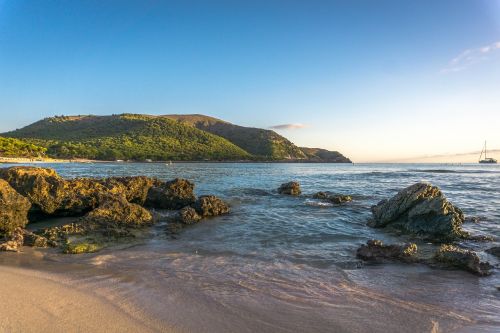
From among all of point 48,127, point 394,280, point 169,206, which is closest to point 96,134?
point 48,127

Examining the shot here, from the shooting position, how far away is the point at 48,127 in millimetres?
197375

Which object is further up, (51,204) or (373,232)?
(51,204)

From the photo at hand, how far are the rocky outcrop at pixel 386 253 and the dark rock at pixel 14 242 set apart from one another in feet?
29.2

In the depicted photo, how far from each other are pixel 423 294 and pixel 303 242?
442 centimetres

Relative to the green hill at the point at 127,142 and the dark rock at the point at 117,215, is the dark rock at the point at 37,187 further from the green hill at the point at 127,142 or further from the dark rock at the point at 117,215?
the green hill at the point at 127,142

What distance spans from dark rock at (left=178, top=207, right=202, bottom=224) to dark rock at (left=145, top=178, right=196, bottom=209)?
3439 mm

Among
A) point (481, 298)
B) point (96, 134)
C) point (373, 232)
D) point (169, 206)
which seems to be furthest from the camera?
point (96, 134)

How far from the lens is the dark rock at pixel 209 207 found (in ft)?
49.6

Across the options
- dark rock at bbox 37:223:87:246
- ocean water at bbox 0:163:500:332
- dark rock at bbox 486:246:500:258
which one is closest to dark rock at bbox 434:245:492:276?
ocean water at bbox 0:163:500:332

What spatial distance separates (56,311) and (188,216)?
854 cm

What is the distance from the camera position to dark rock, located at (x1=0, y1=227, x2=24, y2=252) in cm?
883

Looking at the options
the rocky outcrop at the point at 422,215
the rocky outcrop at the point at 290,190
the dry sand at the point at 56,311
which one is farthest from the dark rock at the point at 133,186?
the rocky outcrop at the point at 422,215

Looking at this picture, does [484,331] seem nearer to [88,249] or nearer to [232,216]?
[88,249]

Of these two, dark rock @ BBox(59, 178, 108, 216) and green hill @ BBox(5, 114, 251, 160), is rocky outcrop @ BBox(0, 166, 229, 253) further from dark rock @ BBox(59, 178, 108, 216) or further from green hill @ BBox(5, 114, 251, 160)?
green hill @ BBox(5, 114, 251, 160)
